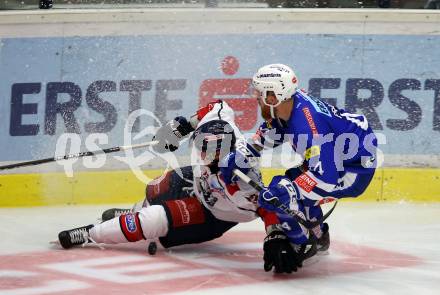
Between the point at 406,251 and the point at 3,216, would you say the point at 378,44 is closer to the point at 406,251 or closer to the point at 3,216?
the point at 406,251

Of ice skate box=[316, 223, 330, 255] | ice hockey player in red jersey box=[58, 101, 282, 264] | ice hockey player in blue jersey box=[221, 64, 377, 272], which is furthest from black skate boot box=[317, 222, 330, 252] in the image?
ice hockey player in red jersey box=[58, 101, 282, 264]

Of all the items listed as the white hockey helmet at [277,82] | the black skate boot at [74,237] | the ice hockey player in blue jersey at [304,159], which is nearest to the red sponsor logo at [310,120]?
the ice hockey player in blue jersey at [304,159]

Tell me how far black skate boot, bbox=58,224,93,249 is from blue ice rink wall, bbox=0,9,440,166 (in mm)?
1530

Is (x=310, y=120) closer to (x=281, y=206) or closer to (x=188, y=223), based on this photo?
(x=281, y=206)

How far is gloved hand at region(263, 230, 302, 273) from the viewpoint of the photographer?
467 centimetres

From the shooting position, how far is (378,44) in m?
7.02

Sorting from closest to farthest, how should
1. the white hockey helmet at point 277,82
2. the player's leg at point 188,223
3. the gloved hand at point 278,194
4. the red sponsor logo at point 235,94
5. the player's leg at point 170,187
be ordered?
the gloved hand at point 278,194 < the white hockey helmet at point 277,82 < the player's leg at point 188,223 < the player's leg at point 170,187 < the red sponsor logo at point 235,94

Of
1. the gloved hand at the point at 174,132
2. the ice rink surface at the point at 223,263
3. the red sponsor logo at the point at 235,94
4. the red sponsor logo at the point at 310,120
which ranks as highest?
the red sponsor logo at the point at 235,94

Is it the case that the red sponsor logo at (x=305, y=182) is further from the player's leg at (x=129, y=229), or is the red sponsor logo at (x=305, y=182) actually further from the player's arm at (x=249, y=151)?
the player's leg at (x=129, y=229)

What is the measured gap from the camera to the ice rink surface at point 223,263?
446 cm

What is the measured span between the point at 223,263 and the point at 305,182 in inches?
27.0

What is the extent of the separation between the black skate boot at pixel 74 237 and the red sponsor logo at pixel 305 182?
124 centimetres

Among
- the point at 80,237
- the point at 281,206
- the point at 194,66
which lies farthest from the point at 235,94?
the point at 281,206

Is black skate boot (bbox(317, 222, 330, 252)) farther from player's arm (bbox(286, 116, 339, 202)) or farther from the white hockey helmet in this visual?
the white hockey helmet
